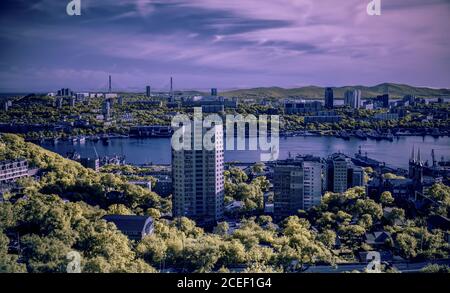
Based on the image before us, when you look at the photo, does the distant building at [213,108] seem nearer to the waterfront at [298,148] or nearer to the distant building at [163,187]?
the waterfront at [298,148]

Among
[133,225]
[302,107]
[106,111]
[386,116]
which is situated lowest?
[133,225]

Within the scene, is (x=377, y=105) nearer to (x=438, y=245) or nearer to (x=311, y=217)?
(x=311, y=217)

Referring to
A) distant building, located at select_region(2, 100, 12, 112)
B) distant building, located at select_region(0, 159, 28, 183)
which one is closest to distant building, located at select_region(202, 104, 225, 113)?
distant building, located at select_region(2, 100, 12, 112)

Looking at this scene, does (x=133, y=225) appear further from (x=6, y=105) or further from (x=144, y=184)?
(x=6, y=105)

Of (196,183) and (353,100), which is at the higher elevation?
(353,100)

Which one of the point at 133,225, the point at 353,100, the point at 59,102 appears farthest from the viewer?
the point at 353,100

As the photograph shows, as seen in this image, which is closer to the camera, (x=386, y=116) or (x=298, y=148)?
(x=298, y=148)

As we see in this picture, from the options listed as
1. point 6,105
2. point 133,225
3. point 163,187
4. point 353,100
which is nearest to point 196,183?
point 163,187
